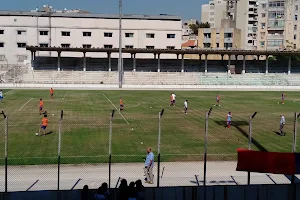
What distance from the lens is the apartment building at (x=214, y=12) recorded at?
158688 mm

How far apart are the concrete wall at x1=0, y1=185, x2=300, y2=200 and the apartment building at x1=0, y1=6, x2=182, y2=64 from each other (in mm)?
82217

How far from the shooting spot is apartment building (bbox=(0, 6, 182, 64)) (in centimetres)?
9331

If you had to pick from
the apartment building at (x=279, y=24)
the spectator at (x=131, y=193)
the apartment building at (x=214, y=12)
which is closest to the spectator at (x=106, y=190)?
the spectator at (x=131, y=193)

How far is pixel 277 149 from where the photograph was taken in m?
24.1

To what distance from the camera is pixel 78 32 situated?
95312mm

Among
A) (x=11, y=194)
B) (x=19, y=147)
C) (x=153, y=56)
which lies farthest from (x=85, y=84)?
(x=11, y=194)

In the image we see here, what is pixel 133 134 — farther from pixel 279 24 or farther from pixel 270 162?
pixel 279 24

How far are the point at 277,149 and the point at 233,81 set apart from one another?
61.0 m

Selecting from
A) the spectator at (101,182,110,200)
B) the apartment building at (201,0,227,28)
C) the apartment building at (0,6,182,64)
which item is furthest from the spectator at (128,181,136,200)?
the apartment building at (201,0,227,28)

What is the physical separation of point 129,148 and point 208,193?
1011cm

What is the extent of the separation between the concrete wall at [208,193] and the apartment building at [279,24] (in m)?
110

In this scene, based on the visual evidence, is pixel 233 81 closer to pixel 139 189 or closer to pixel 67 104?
pixel 67 104

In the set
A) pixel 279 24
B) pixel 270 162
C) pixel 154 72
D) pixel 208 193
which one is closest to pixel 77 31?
pixel 154 72

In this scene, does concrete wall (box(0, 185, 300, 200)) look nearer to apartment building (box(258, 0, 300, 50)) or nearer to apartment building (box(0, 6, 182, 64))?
apartment building (box(0, 6, 182, 64))
